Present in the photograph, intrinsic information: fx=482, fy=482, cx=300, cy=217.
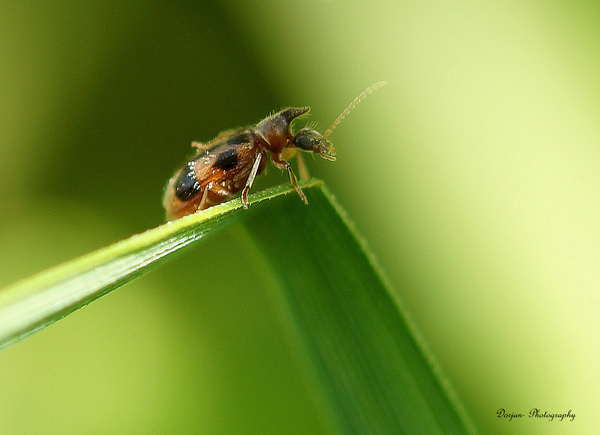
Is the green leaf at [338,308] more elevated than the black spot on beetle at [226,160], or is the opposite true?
the black spot on beetle at [226,160]

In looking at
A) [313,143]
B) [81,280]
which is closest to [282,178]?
[313,143]

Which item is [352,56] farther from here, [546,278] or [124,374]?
[124,374]

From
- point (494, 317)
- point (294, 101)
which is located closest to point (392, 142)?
point (494, 317)

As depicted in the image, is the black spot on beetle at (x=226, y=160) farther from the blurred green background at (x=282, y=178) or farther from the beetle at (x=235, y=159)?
the blurred green background at (x=282, y=178)

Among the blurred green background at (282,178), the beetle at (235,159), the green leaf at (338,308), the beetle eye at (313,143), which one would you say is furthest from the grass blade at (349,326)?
the beetle eye at (313,143)

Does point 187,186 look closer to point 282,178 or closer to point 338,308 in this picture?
point 282,178

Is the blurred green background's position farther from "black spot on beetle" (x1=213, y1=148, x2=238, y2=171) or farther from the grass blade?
"black spot on beetle" (x1=213, y1=148, x2=238, y2=171)
